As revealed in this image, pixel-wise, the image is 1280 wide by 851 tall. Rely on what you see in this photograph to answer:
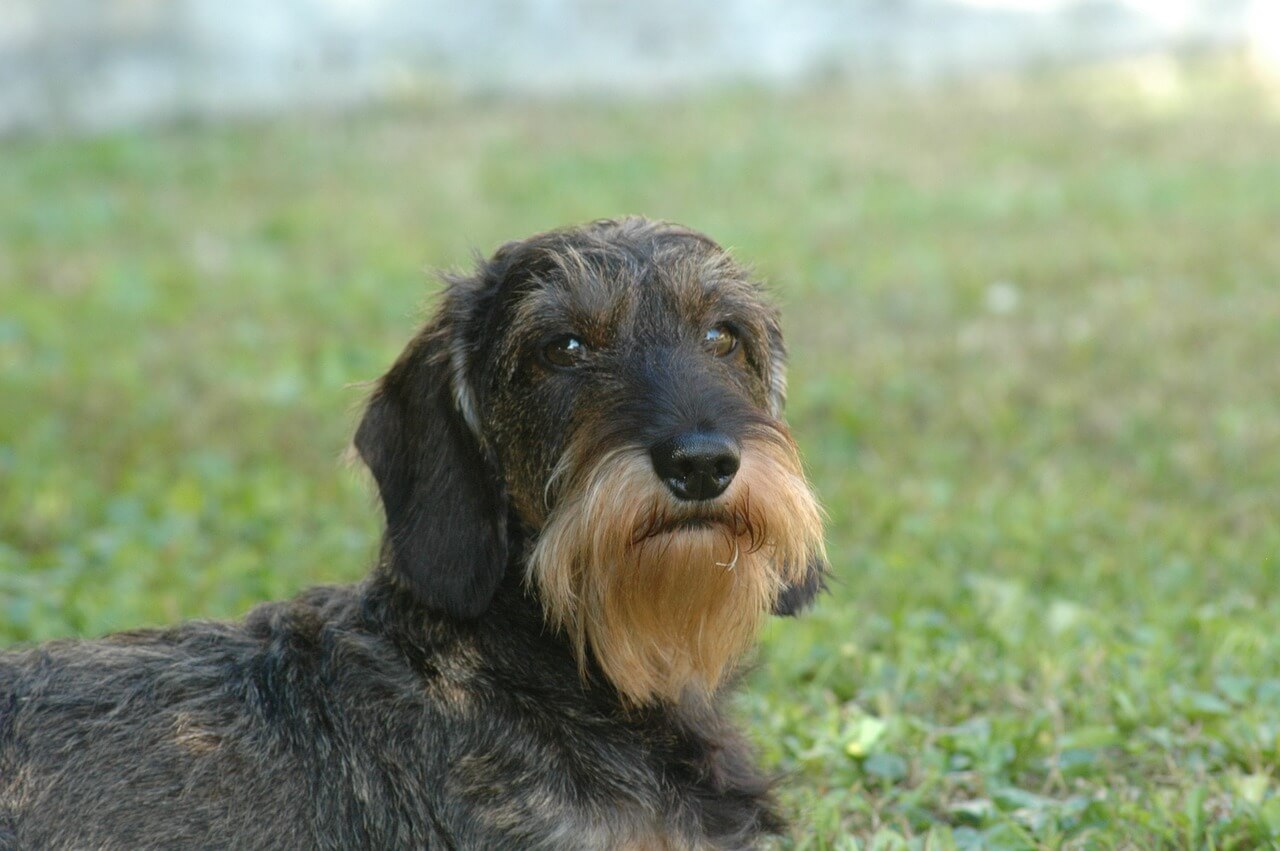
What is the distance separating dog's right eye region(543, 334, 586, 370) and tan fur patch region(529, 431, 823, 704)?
38 cm

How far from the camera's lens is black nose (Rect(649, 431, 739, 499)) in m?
3.85

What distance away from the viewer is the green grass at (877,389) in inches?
215

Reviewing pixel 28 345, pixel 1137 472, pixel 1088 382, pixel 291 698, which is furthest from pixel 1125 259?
pixel 291 698

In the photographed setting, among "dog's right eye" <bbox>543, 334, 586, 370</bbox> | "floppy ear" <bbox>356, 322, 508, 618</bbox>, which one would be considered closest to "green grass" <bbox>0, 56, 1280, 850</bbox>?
"floppy ear" <bbox>356, 322, 508, 618</bbox>

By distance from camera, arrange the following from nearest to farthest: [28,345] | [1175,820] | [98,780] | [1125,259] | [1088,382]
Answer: [98,780], [1175,820], [1088,382], [28,345], [1125,259]

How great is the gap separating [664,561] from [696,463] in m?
0.30

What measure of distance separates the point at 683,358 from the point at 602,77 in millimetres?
14844

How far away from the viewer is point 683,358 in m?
4.25

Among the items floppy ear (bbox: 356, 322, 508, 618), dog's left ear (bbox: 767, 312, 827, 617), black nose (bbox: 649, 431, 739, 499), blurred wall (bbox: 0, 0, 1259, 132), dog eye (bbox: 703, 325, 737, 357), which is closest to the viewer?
black nose (bbox: 649, 431, 739, 499)

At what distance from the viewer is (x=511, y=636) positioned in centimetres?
429

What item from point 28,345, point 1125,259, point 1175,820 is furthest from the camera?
point 1125,259

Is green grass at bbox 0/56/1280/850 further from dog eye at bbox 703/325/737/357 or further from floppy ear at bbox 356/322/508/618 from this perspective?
dog eye at bbox 703/325/737/357

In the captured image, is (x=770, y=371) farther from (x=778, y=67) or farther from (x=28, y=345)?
(x=778, y=67)

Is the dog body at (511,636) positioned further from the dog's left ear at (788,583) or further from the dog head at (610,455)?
the dog's left ear at (788,583)
